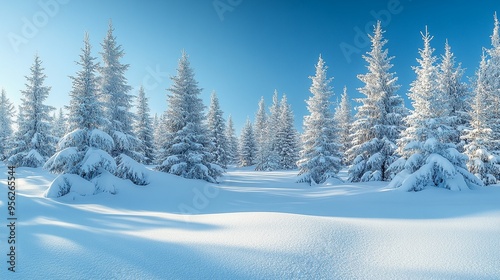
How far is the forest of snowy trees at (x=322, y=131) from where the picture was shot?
12.1 meters

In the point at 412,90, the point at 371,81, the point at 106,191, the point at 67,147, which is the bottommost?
the point at 106,191

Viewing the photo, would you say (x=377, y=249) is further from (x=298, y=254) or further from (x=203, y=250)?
(x=203, y=250)

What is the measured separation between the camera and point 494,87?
Result: 20.1m

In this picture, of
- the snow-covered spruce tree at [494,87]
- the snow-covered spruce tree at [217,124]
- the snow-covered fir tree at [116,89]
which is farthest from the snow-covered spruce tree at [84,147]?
the snow-covered spruce tree at [494,87]

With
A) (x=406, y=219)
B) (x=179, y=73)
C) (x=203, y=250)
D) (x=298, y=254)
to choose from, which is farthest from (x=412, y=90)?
(x=179, y=73)

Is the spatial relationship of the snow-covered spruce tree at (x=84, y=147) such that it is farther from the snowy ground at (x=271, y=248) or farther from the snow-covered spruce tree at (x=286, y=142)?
the snow-covered spruce tree at (x=286, y=142)

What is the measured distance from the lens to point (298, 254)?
3.71 metres

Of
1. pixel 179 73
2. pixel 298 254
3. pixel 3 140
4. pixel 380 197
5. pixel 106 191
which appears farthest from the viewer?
pixel 3 140

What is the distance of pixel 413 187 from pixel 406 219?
578cm

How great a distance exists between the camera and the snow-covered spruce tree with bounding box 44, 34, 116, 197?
11783 millimetres

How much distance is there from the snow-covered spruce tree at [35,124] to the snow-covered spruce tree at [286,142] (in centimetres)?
2965

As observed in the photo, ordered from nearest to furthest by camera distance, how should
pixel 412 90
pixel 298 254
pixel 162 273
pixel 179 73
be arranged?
1. pixel 162 273
2. pixel 298 254
3. pixel 412 90
4. pixel 179 73

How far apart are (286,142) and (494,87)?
2569cm

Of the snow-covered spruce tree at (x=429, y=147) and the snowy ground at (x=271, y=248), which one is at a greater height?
the snow-covered spruce tree at (x=429, y=147)
